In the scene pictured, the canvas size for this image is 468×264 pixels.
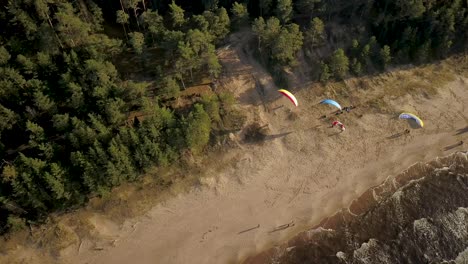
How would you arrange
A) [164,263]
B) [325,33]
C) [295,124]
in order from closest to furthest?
[164,263] → [295,124] → [325,33]

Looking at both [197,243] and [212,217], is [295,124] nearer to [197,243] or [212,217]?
[212,217]

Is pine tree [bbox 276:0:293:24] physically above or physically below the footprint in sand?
above

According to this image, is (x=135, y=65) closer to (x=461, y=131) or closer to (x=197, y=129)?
(x=197, y=129)

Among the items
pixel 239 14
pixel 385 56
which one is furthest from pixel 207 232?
pixel 385 56

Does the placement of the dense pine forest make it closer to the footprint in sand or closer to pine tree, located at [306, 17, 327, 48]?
pine tree, located at [306, 17, 327, 48]

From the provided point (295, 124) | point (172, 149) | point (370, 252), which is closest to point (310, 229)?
point (370, 252)

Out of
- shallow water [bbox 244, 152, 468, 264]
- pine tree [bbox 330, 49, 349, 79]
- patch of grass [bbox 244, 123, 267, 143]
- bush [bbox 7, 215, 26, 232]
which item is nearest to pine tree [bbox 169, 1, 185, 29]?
patch of grass [bbox 244, 123, 267, 143]
